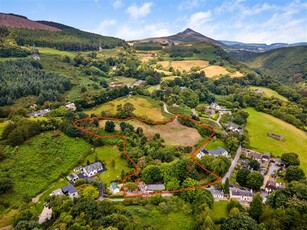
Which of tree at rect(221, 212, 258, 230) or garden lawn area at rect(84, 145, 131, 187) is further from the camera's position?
garden lawn area at rect(84, 145, 131, 187)

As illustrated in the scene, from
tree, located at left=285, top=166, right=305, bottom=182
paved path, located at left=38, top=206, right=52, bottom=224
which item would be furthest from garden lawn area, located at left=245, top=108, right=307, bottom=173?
paved path, located at left=38, top=206, right=52, bottom=224

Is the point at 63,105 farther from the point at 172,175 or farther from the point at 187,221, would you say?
the point at 187,221

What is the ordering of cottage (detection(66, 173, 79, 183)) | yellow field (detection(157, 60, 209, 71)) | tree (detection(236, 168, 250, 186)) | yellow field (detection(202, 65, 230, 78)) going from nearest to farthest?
cottage (detection(66, 173, 79, 183)) → tree (detection(236, 168, 250, 186)) → yellow field (detection(202, 65, 230, 78)) → yellow field (detection(157, 60, 209, 71))

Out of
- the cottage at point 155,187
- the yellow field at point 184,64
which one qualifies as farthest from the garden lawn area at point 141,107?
the yellow field at point 184,64

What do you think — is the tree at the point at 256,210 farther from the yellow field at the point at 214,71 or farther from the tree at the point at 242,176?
the yellow field at the point at 214,71

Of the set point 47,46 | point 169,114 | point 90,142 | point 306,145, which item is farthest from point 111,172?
point 47,46

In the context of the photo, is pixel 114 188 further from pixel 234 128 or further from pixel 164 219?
pixel 234 128

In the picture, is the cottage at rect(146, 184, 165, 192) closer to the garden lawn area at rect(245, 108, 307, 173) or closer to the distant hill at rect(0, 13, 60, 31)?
the garden lawn area at rect(245, 108, 307, 173)
